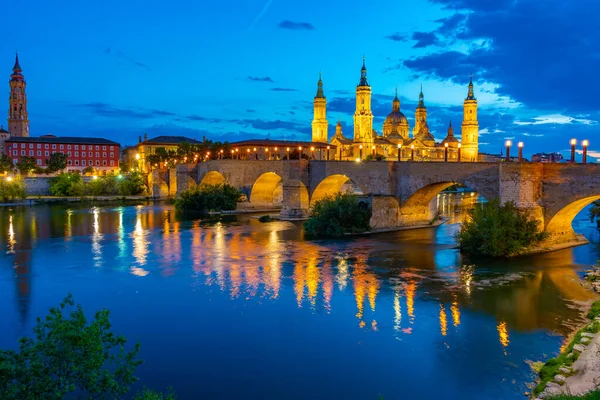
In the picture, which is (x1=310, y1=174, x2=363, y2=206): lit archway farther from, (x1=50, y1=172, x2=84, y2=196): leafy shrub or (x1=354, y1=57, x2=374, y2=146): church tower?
(x1=354, y1=57, x2=374, y2=146): church tower

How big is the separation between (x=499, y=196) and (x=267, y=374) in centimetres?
1581

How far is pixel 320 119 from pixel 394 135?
41.6 feet

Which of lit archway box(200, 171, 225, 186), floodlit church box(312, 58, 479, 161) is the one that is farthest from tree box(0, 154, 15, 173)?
floodlit church box(312, 58, 479, 161)

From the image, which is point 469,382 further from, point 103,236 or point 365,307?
point 103,236

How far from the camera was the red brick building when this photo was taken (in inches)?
3120

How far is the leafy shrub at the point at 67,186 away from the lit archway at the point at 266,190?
24.6m

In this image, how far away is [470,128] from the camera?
85500 millimetres

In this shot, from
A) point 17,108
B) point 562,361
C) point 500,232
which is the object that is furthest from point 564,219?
point 17,108

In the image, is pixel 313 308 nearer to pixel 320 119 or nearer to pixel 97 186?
pixel 97 186

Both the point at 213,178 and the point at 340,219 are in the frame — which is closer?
the point at 340,219

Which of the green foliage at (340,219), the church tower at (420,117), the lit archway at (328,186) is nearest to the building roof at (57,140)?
the church tower at (420,117)

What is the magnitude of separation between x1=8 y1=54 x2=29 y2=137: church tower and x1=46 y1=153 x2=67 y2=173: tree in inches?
858

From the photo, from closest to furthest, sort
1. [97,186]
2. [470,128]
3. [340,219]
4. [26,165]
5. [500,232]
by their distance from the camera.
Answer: [500,232] < [340,219] < [97,186] < [26,165] < [470,128]

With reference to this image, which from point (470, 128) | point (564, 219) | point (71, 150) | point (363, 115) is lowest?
point (564, 219)
